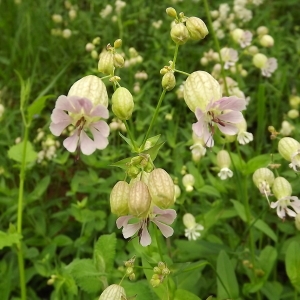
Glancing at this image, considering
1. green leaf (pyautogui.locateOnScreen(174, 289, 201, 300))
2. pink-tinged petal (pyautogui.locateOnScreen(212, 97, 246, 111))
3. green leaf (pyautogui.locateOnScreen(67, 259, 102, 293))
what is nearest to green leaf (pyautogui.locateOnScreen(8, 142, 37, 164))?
green leaf (pyautogui.locateOnScreen(67, 259, 102, 293))

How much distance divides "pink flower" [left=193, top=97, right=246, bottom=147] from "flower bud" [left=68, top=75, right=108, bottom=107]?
0.25m

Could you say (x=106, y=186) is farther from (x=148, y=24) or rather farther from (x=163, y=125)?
(x=148, y=24)

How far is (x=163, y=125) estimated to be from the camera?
2.97 m

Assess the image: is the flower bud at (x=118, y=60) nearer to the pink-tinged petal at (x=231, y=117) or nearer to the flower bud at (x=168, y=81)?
the flower bud at (x=168, y=81)

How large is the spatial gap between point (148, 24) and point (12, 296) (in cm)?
270

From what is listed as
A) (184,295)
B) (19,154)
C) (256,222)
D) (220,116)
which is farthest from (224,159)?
(19,154)

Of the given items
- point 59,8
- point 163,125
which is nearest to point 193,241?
point 163,125

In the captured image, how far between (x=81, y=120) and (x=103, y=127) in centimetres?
6

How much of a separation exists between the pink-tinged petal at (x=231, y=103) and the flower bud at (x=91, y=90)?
0.30 metres

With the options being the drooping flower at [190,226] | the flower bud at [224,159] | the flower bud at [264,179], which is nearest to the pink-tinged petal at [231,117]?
the flower bud at [264,179]

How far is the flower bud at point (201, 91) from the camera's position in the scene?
1262mm

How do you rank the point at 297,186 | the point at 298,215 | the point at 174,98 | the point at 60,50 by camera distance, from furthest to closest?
the point at 60,50
the point at 174,98
the point at 297,186
the point at 298,215

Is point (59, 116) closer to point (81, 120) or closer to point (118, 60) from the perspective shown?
point (81, 120)

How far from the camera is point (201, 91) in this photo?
49.8 inches
